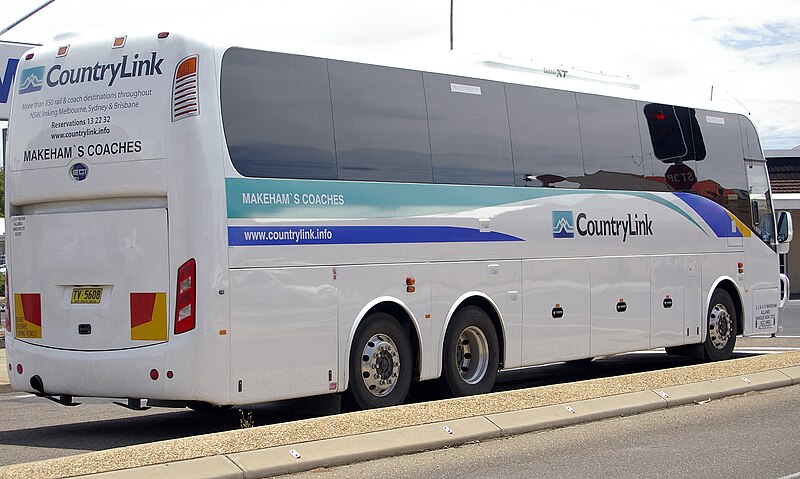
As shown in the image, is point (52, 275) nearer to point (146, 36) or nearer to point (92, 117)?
point (92, 117)

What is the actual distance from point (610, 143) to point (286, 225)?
616 centimetres

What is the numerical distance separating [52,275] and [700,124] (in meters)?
10.3

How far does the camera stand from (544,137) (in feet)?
48.6

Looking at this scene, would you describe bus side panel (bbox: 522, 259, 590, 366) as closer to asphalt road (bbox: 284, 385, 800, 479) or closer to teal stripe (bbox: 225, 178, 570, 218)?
teal stripe (bbox: 225, 178, 570, 218)

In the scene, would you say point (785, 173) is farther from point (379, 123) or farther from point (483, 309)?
point (379, 123)

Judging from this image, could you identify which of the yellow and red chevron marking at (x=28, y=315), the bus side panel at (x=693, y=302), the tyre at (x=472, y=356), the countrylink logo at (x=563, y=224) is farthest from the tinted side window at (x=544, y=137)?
the yellow and red chevron marking at (x=28, y=315)

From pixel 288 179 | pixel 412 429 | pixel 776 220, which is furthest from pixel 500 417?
pixel 776 220

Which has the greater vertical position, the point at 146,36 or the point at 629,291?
the point at 146,36

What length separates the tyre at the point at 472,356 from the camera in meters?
13.4

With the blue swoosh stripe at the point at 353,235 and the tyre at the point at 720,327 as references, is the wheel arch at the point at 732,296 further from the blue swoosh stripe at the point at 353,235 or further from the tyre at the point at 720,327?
the blue swoosh stripe at the point at 353,235

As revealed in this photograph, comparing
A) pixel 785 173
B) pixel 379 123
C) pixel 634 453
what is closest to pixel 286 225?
pixel 379 123

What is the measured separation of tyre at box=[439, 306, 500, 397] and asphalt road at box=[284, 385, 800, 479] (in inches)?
76.9

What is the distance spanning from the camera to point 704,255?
693 inches

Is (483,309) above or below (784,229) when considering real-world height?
below
